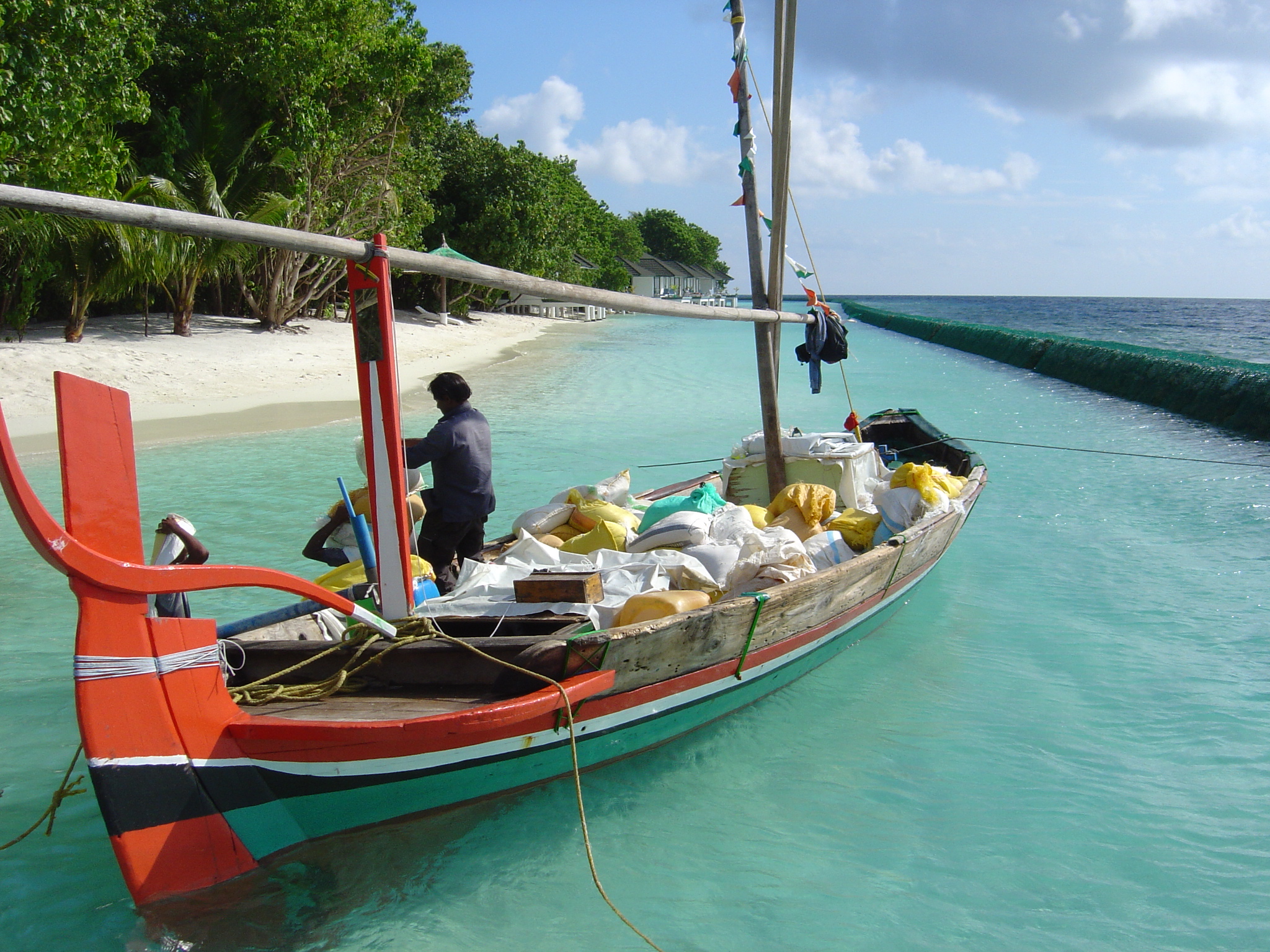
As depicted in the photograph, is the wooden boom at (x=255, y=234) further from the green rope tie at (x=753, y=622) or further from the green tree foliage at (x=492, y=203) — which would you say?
the green tree foliage at (x=492, y=203)

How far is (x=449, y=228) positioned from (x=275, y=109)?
16.5 meters

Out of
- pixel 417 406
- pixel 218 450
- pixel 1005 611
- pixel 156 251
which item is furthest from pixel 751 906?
pixel 156 251

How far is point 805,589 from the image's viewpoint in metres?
4.73

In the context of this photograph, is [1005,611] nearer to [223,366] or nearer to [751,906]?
[751,906]

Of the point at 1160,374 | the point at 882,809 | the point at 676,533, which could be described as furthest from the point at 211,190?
the point at 1160,374

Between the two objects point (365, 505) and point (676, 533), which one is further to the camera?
point (676, 533)

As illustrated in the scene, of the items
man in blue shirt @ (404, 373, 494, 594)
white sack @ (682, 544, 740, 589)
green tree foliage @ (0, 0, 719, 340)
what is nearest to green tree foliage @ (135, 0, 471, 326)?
green tree foliage @ (0, 0, 719, 340)

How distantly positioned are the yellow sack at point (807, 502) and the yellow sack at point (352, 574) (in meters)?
2.58

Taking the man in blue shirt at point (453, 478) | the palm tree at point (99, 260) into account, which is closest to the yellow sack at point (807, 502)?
the man in blue shirt at point (453, 478)

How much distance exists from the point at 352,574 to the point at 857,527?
3293mm

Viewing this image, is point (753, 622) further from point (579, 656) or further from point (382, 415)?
point (382, 415)

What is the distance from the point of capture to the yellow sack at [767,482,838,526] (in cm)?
626

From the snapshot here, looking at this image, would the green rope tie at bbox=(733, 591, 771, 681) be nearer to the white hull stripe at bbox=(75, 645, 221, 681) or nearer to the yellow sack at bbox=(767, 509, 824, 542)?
the yellow sack at bbox=(767, 509, 824, 542)

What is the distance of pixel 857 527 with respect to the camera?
6.03 meters
